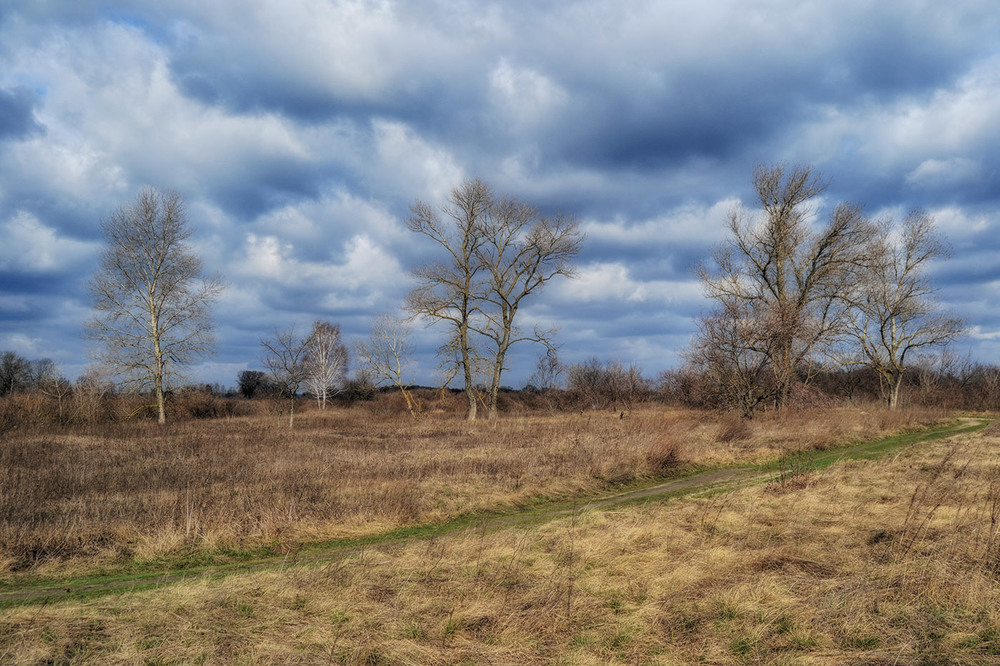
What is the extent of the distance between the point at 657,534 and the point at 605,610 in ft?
10.0

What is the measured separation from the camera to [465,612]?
605 cm

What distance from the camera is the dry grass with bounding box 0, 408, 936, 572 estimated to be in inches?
392

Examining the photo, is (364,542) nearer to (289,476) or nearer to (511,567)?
(511,567)

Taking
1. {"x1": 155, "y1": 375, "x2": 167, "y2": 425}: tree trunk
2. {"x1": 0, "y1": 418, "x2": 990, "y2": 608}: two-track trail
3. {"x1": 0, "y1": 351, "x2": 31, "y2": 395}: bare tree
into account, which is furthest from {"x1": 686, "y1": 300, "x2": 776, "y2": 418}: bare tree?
{"x1": 0, "y1": 351, "x2": 31, "y2": 395}: bare tree

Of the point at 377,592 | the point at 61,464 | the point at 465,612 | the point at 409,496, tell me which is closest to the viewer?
the point at 465,612

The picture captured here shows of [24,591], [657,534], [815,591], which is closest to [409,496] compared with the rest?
[657,534]

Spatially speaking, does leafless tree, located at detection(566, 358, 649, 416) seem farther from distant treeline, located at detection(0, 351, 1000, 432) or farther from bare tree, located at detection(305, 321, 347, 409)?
bare tree, located at detection(305, 321, 347, 409)

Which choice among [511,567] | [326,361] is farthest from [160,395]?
[511,567]

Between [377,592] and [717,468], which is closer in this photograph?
[377,592]

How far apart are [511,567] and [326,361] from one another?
47694mm

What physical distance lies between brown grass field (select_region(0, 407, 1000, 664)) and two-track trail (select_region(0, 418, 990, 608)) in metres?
0.37

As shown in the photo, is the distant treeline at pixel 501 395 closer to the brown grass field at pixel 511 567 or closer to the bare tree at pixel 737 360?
the bare tree at pixel 737 360

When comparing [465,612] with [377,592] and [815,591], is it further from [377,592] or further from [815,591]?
[815,591]

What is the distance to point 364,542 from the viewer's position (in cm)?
1045
